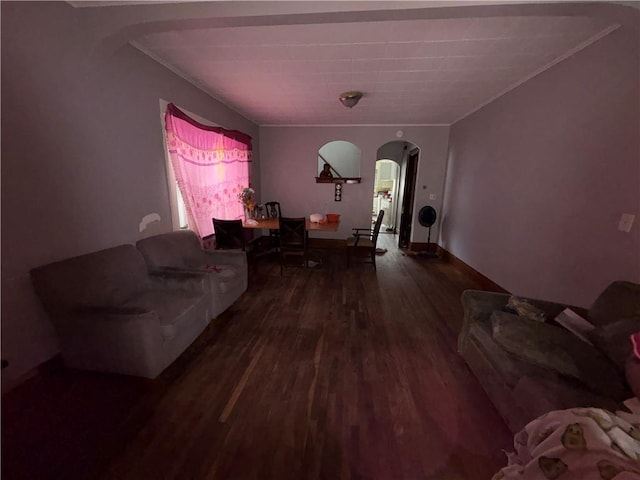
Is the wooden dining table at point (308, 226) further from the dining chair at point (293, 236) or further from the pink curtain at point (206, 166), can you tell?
the pink curtain at point (206, 166)

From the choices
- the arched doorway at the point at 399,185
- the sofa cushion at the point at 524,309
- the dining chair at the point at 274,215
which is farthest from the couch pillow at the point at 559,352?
the arched doorway at the point at 399,185

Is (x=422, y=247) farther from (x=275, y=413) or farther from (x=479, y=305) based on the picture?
(x=275, y=413)

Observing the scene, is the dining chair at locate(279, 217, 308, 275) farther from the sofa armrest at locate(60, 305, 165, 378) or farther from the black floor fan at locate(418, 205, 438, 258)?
the black floor fan at locate(418, 205, 438, 258)

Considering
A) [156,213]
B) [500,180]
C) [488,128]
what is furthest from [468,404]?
[488,128]

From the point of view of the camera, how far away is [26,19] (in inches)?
57.5

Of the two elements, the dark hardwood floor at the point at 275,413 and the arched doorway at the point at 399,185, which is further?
the arched doorway at the point at 399,185

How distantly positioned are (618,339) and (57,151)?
3.56 metres

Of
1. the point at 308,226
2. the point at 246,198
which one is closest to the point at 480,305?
the point at 308,226

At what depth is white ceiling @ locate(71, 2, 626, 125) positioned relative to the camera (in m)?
1.50

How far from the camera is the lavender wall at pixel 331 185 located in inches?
192

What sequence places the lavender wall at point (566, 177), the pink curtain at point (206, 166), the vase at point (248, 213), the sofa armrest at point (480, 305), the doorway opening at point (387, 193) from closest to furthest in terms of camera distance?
the lavender wall at point (566, 177) → the sofa armrest at point (480, 305) → the pink curtain at point (206, 166) → the vase at point (248, 213) → the doorway opening at point (387, 193)

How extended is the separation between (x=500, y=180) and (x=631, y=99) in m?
1.47

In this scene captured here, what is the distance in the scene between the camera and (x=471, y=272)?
379cm

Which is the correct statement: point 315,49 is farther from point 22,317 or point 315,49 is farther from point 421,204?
point 421,204
